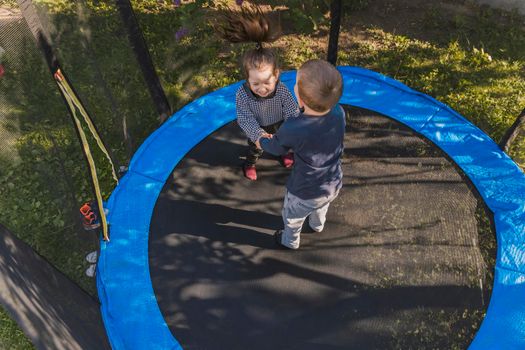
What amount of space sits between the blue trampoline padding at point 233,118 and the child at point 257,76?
66 cm

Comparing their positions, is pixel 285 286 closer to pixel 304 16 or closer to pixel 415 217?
pixel 415 217

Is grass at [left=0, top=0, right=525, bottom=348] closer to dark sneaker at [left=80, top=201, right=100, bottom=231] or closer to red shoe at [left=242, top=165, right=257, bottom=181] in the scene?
dark sneaker at [left=80, top=201, right=100, bottom=231]

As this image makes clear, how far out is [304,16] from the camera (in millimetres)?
3461

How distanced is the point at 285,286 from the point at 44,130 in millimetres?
1783

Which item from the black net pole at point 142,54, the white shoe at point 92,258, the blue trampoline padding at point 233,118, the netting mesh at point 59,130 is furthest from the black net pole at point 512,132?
the white shoe at point 92,258

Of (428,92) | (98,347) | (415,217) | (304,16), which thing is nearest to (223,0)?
(304,16)

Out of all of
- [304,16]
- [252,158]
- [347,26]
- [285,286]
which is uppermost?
[304,16]

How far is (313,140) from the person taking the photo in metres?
1.62

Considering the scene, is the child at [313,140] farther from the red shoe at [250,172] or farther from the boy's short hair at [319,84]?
the red shoe at [250,172]

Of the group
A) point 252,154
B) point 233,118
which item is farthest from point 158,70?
point 252,154

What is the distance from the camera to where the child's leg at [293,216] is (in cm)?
195

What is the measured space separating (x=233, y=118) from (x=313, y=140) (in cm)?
142

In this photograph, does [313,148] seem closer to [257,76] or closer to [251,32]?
[257,76]

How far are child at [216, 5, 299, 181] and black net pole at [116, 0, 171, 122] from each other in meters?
0.66
